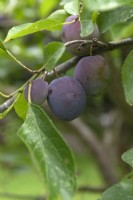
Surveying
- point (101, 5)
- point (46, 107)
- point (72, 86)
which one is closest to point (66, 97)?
point (72, 86)

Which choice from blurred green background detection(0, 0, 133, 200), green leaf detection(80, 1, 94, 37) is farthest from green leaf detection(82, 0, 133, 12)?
blurred green background detection(0, 0, 133, 200)

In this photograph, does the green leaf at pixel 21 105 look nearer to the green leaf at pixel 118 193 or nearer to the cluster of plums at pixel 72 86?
the cluster of plums at pixel 72 86

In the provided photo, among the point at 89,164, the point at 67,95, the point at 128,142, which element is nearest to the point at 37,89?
the point at 67,95

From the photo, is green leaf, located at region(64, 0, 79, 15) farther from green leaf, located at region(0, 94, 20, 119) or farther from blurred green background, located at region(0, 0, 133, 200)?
blurred green background, located at region(0, 0, 133, 200)

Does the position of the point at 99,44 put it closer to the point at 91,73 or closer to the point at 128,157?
the point at 91,73

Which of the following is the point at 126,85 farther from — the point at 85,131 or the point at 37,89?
the point at 85,131

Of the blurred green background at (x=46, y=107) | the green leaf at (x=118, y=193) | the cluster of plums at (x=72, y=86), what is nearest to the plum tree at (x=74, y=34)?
the cluster of plums at (x=72, y=86)
